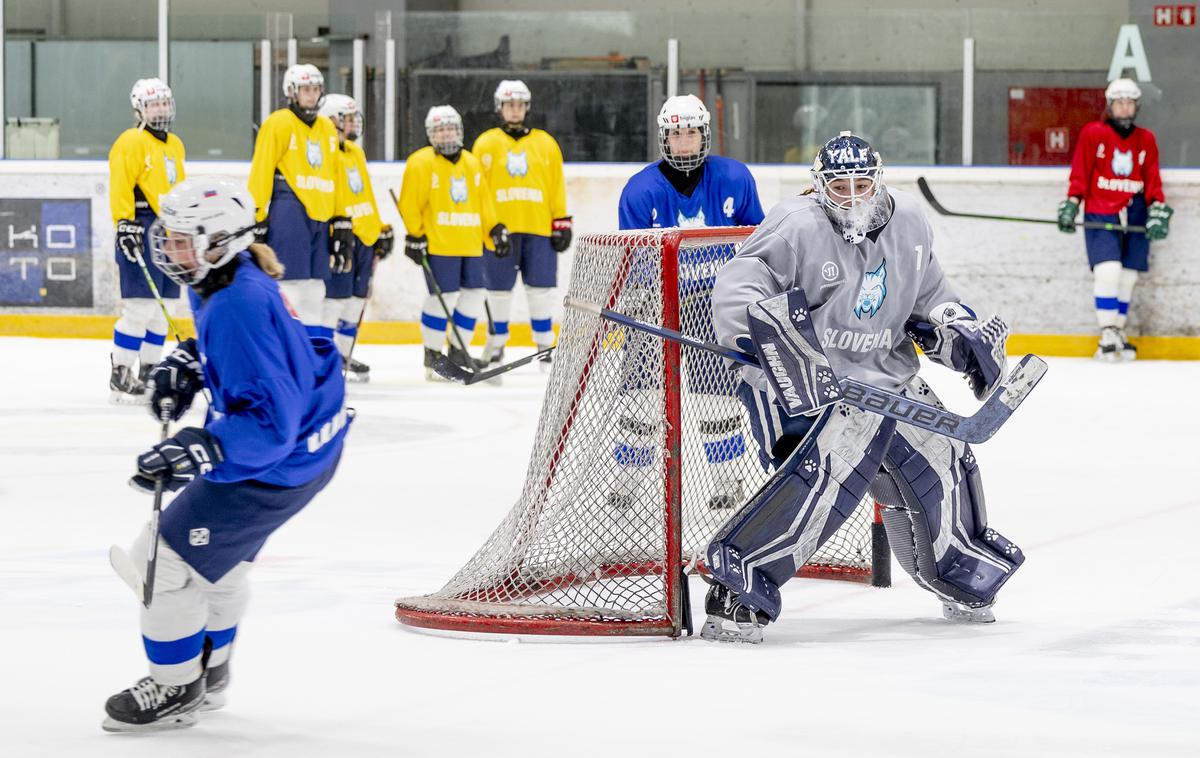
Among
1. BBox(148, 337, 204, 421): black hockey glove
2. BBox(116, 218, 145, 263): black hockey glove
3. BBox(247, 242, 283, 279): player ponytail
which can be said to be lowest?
BBox(148, 337, 204, 421): black hockey glove

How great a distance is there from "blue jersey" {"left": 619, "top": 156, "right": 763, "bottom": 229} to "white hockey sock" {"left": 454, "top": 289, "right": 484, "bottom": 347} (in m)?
4.21

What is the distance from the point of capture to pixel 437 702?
3.01 m

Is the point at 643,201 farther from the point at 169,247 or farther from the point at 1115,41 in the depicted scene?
the point at 1115,41

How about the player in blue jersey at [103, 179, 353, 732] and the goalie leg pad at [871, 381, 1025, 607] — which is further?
the goalie leg pad at [871, 381, 1025, 607]

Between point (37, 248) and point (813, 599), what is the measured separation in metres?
8.02

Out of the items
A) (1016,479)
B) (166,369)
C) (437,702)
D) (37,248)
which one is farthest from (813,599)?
(37,248)

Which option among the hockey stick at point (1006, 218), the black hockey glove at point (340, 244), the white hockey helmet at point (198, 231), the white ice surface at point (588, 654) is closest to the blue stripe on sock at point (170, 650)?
the white ice surface at point (588, 654)

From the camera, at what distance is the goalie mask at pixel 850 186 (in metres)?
3.51

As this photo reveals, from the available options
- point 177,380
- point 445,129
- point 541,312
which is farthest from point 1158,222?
point 177,380

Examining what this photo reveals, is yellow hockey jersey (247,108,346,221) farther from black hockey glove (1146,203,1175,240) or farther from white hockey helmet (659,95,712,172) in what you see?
black hockey glove (1146,203,1175,240)

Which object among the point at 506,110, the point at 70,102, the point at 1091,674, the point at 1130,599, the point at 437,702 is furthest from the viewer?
the point at 70,102

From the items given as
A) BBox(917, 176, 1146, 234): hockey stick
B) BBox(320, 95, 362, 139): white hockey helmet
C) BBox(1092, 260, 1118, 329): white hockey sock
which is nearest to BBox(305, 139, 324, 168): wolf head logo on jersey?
BBox(320, 95, 362, 139): white hockey helmet

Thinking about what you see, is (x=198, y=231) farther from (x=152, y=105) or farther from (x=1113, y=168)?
(x=1113, y=168)

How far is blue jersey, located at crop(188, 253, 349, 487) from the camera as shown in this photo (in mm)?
2699
